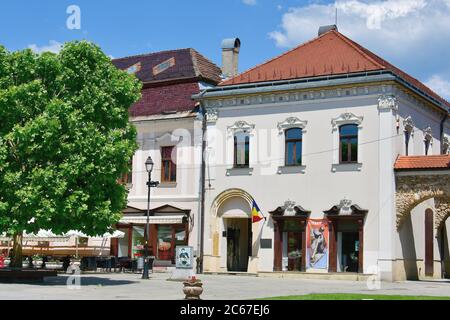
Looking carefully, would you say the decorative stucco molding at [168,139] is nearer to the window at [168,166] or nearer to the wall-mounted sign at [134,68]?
the window at [168,166]

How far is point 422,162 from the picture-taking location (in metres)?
35.5

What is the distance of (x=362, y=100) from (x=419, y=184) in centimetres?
454

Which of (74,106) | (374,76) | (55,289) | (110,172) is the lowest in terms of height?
(55,289)

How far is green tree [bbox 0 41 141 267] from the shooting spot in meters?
27.0

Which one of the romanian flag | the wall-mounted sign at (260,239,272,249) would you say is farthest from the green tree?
the wall-mounted sign at (260,239,272,249)

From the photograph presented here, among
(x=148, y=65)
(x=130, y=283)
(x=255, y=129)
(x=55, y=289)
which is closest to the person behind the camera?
(x=55, y=289)

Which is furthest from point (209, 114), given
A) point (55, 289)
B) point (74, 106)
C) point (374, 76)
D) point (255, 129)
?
point (55, 289)

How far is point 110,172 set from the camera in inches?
1107

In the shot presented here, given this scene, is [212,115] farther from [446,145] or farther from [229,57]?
[446,145]

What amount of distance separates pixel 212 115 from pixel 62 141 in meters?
13.9

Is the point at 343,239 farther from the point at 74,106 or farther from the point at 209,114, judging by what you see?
the point at 74,106

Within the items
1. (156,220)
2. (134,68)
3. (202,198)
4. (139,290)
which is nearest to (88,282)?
(139,290)

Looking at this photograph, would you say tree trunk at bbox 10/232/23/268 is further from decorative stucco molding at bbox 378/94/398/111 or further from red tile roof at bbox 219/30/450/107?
decorative stucco molding at bbox 378/94/398/111

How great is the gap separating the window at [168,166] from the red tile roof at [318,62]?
4699mm
